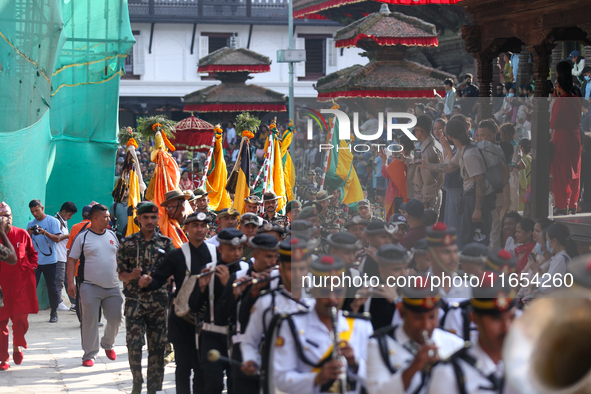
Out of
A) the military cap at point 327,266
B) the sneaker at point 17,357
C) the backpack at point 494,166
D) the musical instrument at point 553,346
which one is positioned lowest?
the sneaker at point 17,357

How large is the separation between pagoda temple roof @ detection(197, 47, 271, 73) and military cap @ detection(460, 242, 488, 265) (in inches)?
895

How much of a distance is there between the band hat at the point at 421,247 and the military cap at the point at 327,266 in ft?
2.09

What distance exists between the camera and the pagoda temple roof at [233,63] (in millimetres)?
26422

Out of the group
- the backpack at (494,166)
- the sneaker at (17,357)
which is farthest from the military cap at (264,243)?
the sneaker at (17,357)

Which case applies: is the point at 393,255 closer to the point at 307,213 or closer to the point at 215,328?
the point at 307,213

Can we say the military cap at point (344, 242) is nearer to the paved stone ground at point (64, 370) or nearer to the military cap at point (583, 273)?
the military cap at point (583, 273)

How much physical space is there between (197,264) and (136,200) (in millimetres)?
5301

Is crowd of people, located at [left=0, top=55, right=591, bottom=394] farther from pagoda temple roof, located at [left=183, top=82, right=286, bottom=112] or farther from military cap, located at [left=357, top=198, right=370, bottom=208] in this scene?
pagoda temple roof, located at [left=183, top=82, right=286, bottom=112]

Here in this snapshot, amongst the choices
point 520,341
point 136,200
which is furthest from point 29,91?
point 520,341

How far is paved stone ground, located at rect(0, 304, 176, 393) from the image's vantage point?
7707 millimetres

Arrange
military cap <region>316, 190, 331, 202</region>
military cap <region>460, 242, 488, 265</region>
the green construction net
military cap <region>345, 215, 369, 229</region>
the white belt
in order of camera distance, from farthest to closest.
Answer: the green construction net < military cap <region>316, 190, 331, 202</region> < military cap <region>345, 215, 369, 229</region> < the white belt < military cap <region>460, 242, 488, 265</region>

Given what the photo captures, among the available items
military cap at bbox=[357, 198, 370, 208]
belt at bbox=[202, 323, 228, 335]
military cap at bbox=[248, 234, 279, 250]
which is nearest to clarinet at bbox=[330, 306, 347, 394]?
military cap at bbox=[248, 234, 279, 250]

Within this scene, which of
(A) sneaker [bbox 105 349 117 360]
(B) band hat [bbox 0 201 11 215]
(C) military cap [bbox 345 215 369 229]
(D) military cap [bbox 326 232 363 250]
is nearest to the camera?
(D) military cap [bbox 326 232 363 250]

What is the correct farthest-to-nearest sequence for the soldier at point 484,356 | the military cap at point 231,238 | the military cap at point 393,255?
the military cap at point 231,238 < the military cap at point 393,255 < the soldier at point 484,356
